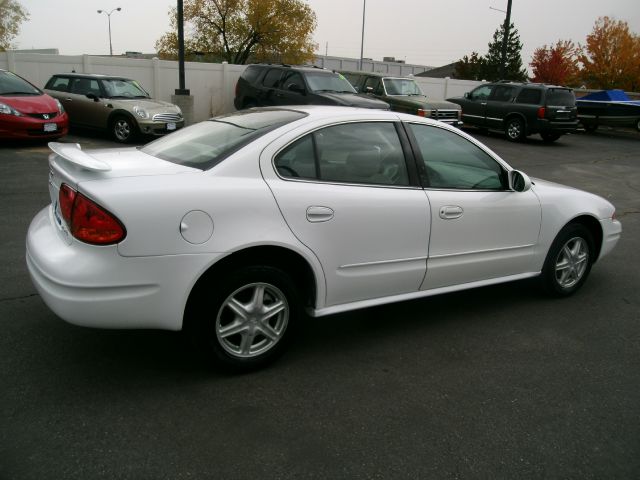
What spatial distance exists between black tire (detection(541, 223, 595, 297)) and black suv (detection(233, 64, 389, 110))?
9016mm

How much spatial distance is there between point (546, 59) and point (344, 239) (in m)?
51.9

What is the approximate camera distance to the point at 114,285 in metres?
2.95

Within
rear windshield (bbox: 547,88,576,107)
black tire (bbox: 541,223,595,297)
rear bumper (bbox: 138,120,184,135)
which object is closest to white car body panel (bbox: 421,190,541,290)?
black tire (bbox: 541,223,595,297)

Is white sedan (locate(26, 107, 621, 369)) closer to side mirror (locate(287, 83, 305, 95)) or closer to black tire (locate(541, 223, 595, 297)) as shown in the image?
black tire (locate(541, 223, 595, 297))

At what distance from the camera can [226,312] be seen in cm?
330

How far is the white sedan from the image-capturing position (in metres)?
2.99

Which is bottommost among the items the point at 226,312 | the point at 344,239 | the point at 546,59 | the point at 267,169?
the point at 226,312

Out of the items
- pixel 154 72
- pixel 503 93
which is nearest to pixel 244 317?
pixel 154 72

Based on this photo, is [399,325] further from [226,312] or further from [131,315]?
[131,315]

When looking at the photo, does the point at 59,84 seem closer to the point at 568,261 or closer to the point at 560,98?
the point at 568,261

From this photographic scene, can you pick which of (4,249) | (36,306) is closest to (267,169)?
(36,306)

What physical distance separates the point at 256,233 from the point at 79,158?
1087mm

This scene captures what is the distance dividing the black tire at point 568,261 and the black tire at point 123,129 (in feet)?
32.8

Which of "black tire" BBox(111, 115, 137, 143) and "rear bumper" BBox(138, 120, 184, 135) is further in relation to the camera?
"black tire" BBox(111, 115, 137, 143)
